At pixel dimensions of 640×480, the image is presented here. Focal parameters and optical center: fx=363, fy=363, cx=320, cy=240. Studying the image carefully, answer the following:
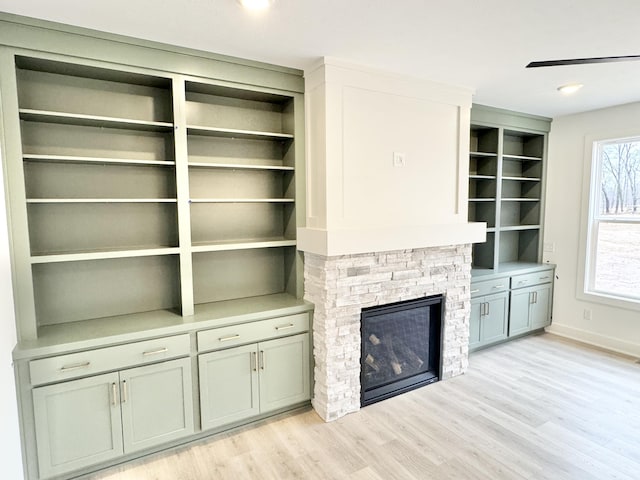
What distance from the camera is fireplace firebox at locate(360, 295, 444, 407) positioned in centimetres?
305

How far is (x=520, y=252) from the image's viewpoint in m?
4.99

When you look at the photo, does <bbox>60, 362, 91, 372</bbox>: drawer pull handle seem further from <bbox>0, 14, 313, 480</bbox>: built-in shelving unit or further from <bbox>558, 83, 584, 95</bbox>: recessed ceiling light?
<bbox>558, 83, 584, 95</bbox>: recessed ceiling light

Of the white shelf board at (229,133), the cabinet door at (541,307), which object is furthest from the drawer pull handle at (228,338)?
the cabinet door at (541,307)

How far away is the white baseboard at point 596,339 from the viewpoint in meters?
3.98

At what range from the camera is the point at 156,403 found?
2.37 metres

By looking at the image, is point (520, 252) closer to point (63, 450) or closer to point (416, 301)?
point (416, 301)

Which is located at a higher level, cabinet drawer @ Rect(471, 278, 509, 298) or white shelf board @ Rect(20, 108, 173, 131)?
white shelf board @ Rect(20, 108, 173, 131)

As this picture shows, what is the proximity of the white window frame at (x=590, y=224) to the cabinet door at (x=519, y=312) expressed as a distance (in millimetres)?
657

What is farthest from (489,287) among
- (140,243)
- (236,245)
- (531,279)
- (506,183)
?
(140,243)

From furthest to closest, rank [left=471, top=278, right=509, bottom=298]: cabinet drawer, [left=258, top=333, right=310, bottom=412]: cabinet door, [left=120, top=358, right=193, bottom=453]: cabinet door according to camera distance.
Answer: [left=471, top=278, right=509, bottom=298]: cabinet drawer < [left=258, top=333, right=310, bottom=412]: cabinet door < [left=120, top=358, right=193, bottom=453]: cabinet door

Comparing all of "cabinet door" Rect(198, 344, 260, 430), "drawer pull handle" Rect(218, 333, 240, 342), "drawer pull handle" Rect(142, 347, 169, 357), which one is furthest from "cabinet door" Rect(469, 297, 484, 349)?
"drawer pull handle" Rect(142, 347, 169, 357)

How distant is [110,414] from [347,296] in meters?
1.74

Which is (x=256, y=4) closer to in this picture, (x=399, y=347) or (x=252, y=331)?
(x=252, y=331)

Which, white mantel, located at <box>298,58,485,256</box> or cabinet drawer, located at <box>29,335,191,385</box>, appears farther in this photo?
white mantel, located at <box>298,58,485,256</box>
